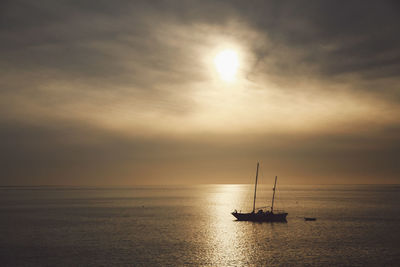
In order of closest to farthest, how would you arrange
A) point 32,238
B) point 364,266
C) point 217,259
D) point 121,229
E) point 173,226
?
point 364,266 → point 217,259 → point 32,238 → point 121,229 → point 173,226

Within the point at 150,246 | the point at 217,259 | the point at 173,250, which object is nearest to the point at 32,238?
the point at 150,246

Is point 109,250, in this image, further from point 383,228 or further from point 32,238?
point 383,228

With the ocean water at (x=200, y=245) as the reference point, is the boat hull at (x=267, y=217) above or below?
above

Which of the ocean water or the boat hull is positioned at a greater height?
the boat hull

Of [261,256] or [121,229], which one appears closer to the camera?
[261,256]

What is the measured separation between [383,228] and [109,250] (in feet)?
277

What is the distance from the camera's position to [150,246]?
79500mm

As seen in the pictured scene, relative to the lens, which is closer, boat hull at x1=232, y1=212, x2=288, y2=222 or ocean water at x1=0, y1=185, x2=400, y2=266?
ocean water at x1=0, y1=185, x2=400, y2=266

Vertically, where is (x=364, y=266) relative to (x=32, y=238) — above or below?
above

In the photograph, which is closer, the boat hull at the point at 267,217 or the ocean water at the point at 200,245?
the ocean water at the point at 200,245

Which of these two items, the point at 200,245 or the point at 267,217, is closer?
the point at 200,245

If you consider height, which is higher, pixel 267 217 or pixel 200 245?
pixel 267 217

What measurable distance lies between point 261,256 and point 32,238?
2320 inches

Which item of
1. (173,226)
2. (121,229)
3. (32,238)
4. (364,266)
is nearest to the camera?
(364,266)
